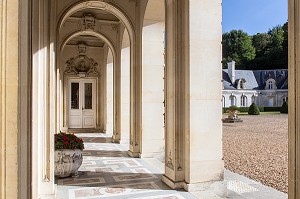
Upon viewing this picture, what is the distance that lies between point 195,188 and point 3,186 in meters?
3.53

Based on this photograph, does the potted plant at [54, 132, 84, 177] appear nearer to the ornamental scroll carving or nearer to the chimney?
the ornamental scroll carving

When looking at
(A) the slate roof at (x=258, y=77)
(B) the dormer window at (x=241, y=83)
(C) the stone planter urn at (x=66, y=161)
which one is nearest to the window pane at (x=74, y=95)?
(C) the stone planter urn at (x=66, y=161)

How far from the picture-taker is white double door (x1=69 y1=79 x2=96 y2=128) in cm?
1482

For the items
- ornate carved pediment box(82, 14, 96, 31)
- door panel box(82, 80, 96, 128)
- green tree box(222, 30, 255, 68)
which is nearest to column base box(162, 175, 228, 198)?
ornate carved pediment box(82, 14, 96, 31)

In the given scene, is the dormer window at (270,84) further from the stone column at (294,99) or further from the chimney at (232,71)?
the stone column at (294,99)

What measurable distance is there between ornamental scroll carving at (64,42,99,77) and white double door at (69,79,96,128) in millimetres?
598

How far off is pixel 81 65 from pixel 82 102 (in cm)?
223

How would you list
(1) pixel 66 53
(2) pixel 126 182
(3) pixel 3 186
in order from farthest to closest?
(1) pixel 66 53, (2) pixel 126 182, (3) pixel 3 186

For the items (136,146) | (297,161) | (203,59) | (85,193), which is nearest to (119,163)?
(136,146)

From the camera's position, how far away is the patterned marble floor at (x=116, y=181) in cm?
446

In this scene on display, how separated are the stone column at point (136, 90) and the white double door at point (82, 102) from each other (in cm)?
749

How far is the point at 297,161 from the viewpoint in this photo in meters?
2.42

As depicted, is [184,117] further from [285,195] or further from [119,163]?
[119,163]

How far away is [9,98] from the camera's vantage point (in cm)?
183
